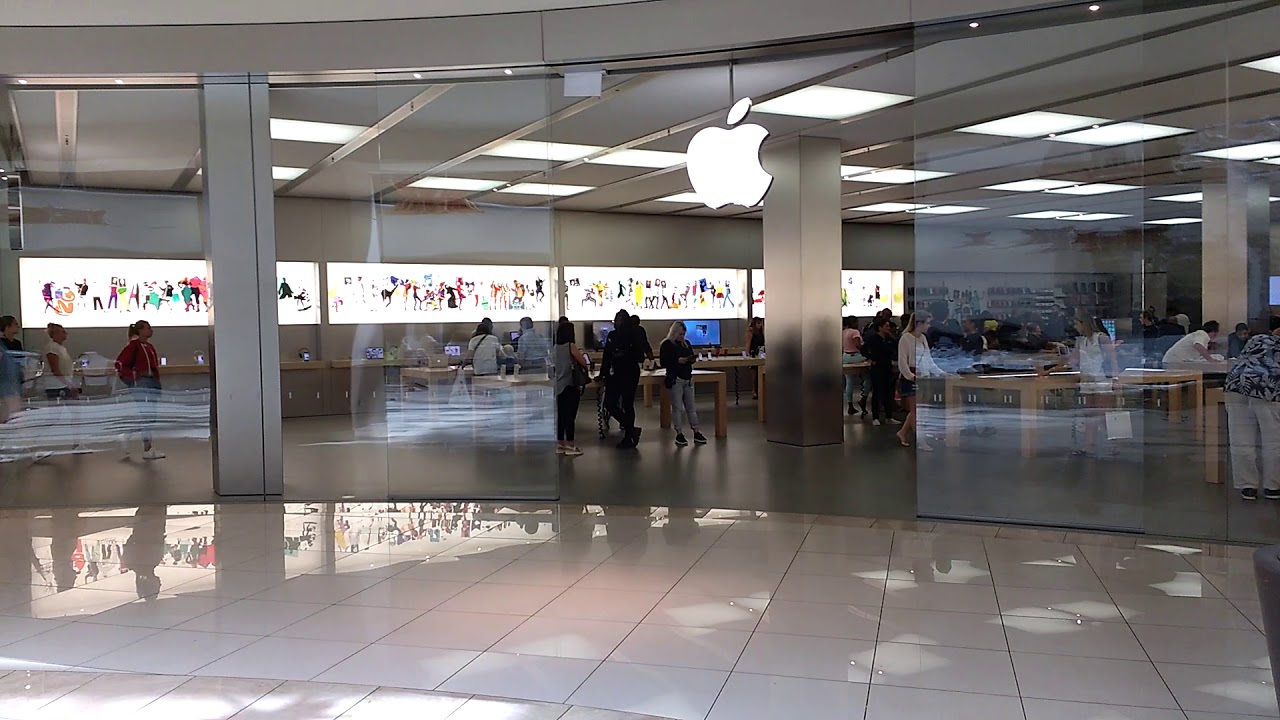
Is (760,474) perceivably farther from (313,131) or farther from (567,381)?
(313,131)

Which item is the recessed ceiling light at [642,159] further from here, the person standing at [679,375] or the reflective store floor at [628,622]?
the reflective store floor at [628,622]

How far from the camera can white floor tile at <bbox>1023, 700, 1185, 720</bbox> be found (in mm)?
3529

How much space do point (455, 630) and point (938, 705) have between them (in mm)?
2223

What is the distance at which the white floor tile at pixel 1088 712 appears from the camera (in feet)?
11.6

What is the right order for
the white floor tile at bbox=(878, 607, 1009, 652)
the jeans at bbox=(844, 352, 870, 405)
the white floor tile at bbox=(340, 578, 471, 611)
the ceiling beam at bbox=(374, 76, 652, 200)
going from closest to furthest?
the white floor tile at bbox=(878, 607, 1009, 652) → the white floor tile at bbox=(340, 578, 471, 611) → the ceiling beam at bbox=(374, 76, 652, 200) → the jeans at bbox=(844, 352, 870, 405)

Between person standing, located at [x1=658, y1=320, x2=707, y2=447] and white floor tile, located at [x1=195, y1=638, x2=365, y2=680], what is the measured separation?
712 cm

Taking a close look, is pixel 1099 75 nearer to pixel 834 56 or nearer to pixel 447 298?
pixel 834 56

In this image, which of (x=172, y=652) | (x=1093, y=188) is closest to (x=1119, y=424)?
(x=1093, y=188)

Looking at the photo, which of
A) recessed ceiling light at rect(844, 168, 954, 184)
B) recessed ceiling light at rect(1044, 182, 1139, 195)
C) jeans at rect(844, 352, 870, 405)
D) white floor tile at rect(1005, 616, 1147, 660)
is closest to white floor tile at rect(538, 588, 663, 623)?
white floor tile at rect(1005, 616, 1147, 660)

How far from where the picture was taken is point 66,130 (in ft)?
27.2

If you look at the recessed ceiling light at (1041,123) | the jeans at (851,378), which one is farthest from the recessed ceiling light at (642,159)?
the recessed ceiling light at (1041,123)

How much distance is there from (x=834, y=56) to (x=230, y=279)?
5.20m

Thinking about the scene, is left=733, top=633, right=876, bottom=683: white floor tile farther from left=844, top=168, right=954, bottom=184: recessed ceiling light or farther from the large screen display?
left=844, top=168, right=954, bottom=184: recessed ceiling light

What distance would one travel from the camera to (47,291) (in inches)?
332
